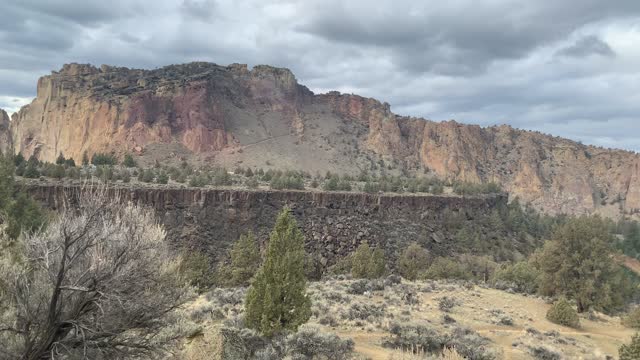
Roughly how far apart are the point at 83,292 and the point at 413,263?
4640 cm

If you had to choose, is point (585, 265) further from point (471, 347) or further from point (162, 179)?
point (162, 179)

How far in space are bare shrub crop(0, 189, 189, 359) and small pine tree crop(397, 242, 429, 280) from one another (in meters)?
41.2

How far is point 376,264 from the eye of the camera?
142ft

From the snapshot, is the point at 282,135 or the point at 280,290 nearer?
the point at 280,290

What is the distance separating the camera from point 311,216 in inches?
2785

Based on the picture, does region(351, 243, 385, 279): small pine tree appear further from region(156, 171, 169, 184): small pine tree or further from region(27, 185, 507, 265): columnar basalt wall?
region(156, 171, 169, 184): small pine tree

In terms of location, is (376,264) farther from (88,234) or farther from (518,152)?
(518,152)

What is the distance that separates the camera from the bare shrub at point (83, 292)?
30.3ft

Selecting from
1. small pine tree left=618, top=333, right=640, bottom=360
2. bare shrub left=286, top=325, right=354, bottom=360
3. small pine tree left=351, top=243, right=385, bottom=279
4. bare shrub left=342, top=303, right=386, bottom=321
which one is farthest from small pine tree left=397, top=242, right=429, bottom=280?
bare shrub left=286, top=325, right=354, bottom=360

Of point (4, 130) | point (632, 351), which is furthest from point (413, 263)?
point (4, 130)

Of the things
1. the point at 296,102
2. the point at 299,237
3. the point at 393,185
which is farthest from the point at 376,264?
A: the point at 296,102

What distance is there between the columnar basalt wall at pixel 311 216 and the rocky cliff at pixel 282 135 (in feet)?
156

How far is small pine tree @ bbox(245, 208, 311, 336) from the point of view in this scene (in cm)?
1595

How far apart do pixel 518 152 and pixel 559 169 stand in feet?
39.8
